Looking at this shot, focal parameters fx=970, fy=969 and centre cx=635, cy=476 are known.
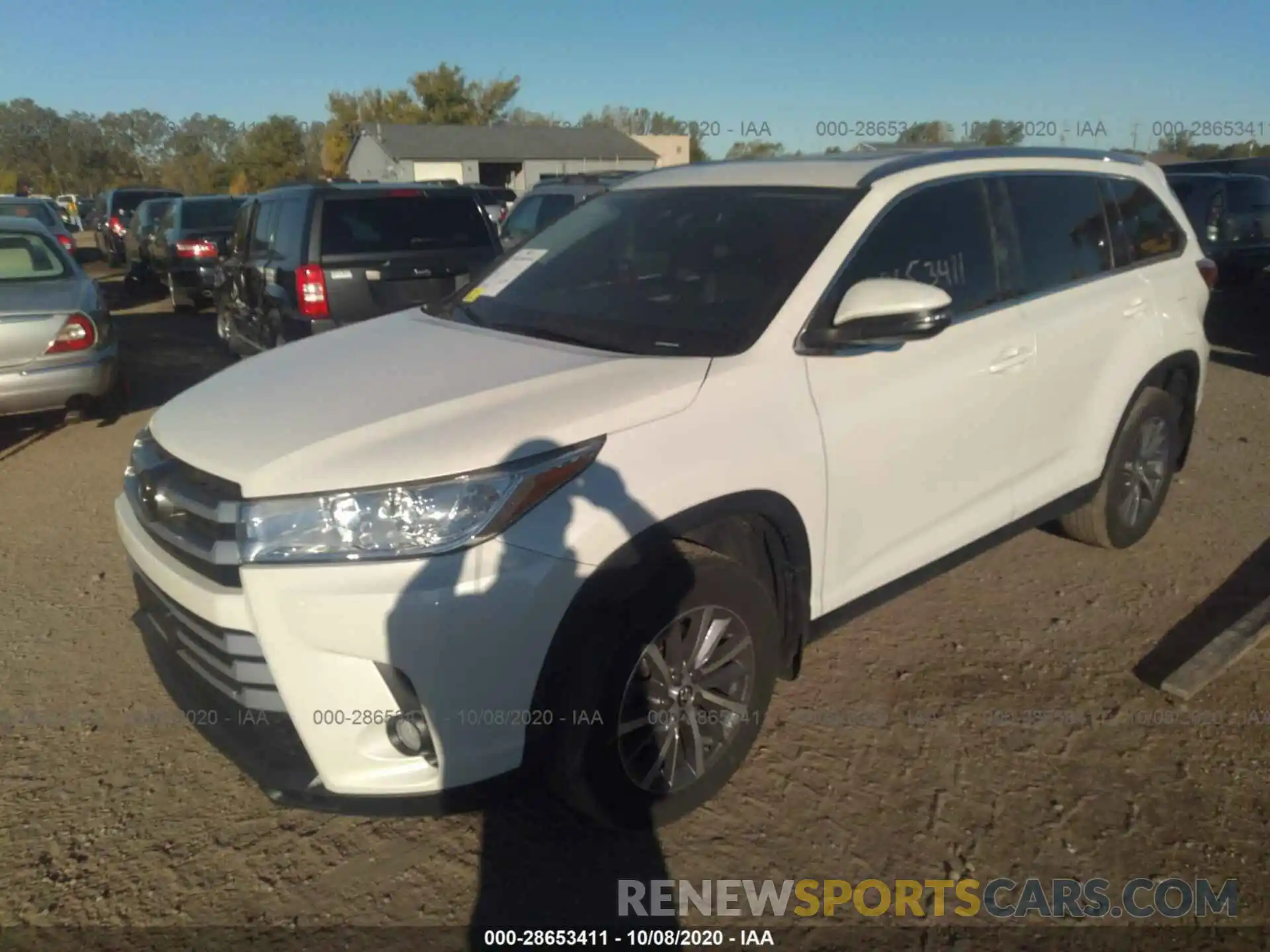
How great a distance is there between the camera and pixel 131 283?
18234 millimetres

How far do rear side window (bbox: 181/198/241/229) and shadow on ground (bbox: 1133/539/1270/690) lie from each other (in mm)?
13826

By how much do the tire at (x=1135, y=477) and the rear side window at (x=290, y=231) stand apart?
17.7 feet

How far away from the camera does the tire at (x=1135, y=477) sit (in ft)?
14.8

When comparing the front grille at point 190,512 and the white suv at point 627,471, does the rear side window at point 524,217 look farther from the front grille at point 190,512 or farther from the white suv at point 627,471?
the front grille at point 190,512

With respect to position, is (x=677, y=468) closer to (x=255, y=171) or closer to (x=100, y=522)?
(x=100, y=522)

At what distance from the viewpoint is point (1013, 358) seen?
369 cm

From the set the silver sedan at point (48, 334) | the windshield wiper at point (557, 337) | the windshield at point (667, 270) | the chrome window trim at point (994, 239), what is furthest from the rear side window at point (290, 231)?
the chrome window trim at point (994, 239)

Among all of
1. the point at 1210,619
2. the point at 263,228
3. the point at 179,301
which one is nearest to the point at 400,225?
the point at 263,228

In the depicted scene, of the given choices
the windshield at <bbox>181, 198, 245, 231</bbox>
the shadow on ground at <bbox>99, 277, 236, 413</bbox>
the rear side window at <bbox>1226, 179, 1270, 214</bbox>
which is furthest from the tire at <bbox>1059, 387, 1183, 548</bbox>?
the windshield at <bbox>181, 198, 245, 231</bbox>

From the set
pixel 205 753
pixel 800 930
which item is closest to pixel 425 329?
pixel 205 753

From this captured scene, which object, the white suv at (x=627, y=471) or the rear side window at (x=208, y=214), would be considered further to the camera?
the rear side window at (x=208, y=214)

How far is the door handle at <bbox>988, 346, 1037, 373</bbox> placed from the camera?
11.9ft

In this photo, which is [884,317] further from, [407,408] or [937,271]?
[407,408]

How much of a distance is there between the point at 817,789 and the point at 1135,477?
2661 mm
